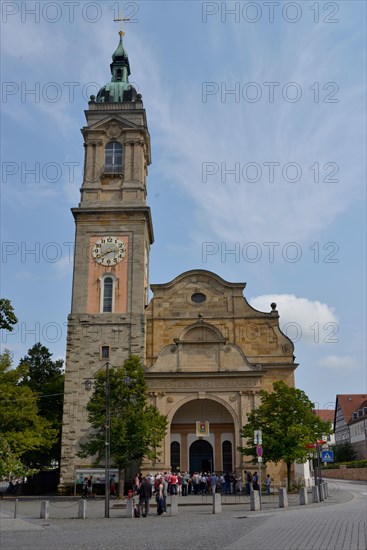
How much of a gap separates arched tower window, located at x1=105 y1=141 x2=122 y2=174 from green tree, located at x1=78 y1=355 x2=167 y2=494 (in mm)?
16122

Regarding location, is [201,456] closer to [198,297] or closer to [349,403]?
[198,297]

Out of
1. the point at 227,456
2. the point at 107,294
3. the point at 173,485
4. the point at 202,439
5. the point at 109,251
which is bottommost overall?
the point at 173,485

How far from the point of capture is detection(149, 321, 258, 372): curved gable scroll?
4162cm

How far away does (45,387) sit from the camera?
47812 millimetres

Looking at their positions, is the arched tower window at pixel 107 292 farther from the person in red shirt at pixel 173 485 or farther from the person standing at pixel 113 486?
the person in red shirt at pixel 173 485

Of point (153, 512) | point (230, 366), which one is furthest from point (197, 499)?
point (230, 366)

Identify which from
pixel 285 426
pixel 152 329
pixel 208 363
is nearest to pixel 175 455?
pixel 208 363

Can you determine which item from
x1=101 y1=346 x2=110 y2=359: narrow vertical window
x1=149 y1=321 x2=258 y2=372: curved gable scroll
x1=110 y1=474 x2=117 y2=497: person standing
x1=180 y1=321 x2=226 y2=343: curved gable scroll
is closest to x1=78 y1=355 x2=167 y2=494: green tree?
x1=110 y1=474 x2=117 y2=497: person standing

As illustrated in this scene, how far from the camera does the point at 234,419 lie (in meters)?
40.4

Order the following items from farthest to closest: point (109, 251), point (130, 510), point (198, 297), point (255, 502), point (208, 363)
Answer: point (198, 297) < point (109, 251) < point (208, 363) < point (255, 502) < point (130, 510)

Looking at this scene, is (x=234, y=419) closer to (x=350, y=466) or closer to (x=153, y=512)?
(x=153, y=512)

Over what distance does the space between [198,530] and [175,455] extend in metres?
24.3

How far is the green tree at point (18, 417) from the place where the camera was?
38188 mm

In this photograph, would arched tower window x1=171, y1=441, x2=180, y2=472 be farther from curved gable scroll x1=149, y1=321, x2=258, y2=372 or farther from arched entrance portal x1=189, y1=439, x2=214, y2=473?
curved gable scroll x1=149, y1=321, x2=258, y2=372
